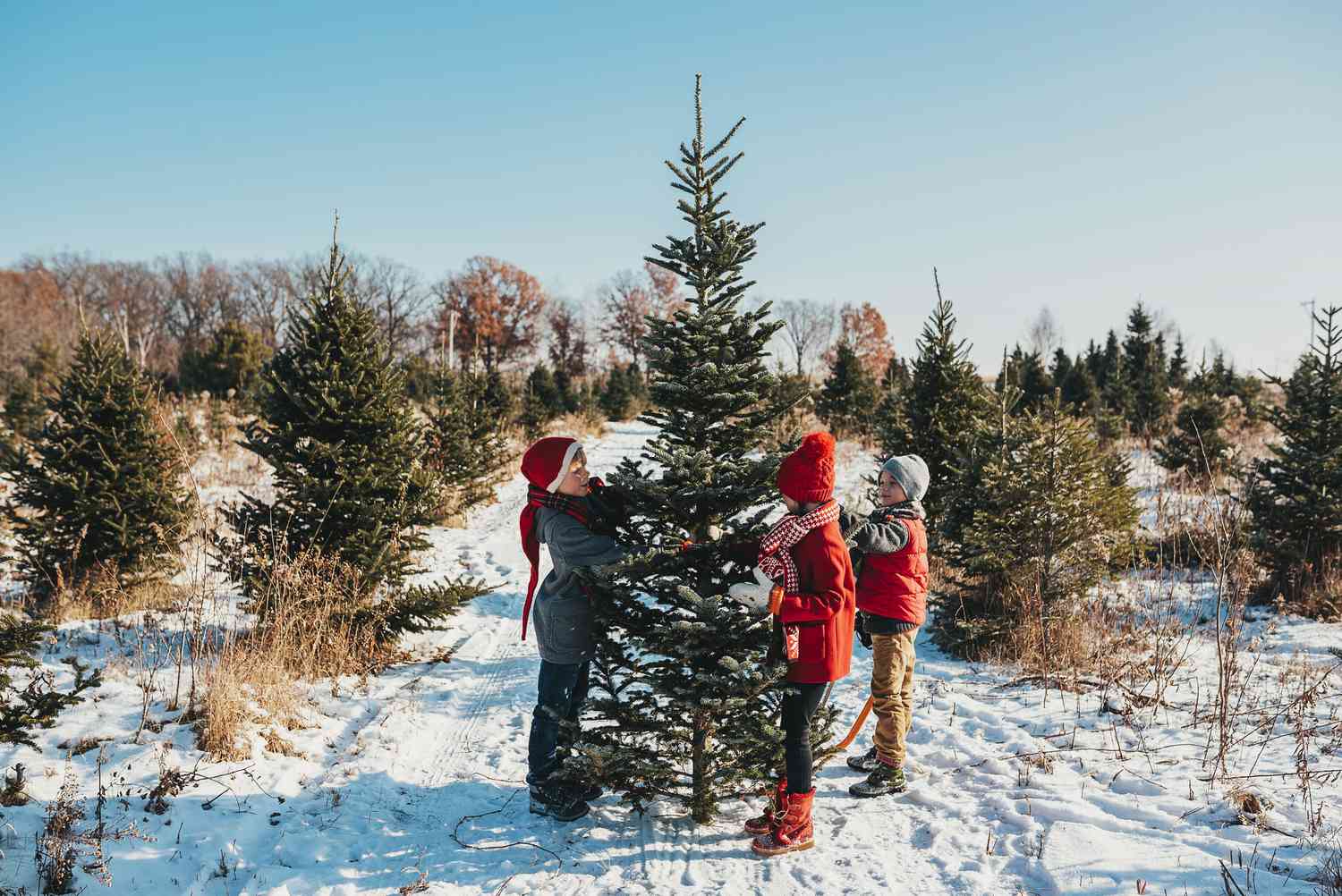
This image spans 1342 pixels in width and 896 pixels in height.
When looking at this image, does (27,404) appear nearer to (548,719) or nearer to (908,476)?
(548,719)

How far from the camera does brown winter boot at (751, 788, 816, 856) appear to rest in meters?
3.59

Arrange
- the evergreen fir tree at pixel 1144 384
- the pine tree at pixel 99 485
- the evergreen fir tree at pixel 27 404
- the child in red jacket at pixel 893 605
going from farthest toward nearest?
the evergreen fir tree at pixel 1144 384, the evergreen fir tree at pixel 27 404, the pine tree at pixel 99 485, the child in red jacket at pixel 893 605

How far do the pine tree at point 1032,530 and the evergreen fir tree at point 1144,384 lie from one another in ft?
41.5

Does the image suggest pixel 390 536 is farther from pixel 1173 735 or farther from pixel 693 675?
pixel 1173 735

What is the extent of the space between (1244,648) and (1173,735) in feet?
12.0

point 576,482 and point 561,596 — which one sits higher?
point 576,482

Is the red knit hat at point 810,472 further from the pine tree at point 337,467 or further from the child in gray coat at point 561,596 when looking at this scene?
the pine tree at point 337,467

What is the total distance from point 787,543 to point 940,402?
20.6 ft

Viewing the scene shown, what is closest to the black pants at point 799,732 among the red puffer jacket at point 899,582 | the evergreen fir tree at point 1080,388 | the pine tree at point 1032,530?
the red puffer jacket at point 899,582

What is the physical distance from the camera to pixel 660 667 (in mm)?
3840

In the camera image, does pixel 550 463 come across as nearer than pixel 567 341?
Yes

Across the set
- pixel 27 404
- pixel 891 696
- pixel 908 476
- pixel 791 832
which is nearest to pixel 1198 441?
pixel 908 476

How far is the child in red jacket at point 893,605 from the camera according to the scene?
4.28 meters

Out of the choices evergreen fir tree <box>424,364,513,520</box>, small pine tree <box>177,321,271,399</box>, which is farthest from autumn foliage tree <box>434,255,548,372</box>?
evergreen fir tree <box>424,364,513,520</box>
